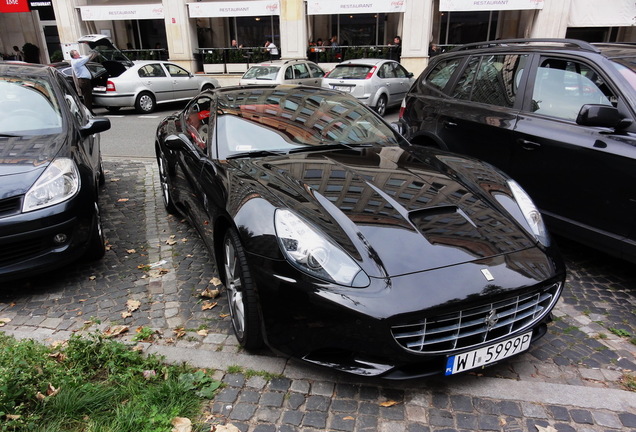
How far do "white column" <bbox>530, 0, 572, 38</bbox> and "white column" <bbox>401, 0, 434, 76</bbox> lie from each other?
4173mm

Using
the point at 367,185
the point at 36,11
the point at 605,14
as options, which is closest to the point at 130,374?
the point at 367,185

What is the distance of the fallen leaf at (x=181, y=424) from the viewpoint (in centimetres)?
228

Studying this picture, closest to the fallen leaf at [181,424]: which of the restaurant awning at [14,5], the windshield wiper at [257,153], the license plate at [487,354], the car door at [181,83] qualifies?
the license plate at [487,354]

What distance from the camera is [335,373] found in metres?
2.68

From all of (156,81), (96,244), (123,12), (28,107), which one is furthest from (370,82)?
(123,12)

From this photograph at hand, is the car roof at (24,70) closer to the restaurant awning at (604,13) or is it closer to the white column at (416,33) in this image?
the white column at (416,33)

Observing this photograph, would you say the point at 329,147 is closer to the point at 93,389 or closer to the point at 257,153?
the point at 257,153

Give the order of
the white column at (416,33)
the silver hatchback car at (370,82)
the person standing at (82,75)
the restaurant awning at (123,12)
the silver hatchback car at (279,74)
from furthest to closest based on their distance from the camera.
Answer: the restaurant awning at (123,12)
the white column at (416,33)
the silver hatchback car at (279,74)
the person standing at (82,75)
the silver hatchback car at (370,82)

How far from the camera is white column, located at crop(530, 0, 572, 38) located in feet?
58.9

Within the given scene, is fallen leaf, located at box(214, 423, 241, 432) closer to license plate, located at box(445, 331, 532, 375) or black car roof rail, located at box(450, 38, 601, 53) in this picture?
license plate, located at box(445, 331, 532, 375)

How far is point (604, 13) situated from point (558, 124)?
711 inches

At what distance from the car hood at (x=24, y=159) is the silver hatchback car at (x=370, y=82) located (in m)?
8.92

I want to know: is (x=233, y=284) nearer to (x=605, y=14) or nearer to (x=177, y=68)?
(x=177, y=68)

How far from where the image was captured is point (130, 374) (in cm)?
264
